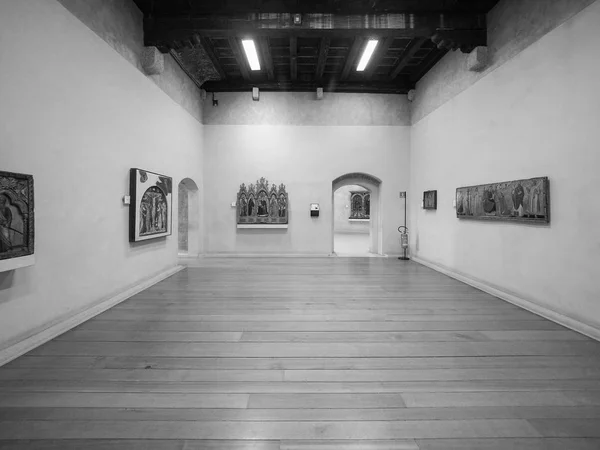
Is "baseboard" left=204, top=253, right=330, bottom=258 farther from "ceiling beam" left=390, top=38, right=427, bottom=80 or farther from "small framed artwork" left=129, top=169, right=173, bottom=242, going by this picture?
"ceiling beam" left=390, top=38, right=427, bottom=80

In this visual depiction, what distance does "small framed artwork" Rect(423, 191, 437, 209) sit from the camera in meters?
8.53

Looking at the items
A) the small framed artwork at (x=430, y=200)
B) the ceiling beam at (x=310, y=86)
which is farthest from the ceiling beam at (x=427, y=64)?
the small framed artwork at (x=430, y=200)

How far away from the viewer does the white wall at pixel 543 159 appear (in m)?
3.96

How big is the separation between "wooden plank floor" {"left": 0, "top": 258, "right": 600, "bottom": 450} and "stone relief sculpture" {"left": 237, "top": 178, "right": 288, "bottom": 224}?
5585mm

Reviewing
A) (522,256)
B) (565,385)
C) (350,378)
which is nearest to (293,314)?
(350,378)

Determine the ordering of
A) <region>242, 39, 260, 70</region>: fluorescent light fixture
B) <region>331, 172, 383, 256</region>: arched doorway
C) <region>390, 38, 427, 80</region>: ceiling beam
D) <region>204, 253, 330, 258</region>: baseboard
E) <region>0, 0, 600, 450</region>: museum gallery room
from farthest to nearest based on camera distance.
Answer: <region>331, 172, 383, 256</region>: arched doorway
<region>204, 253, 330, 258</region>: baseboard
<region>390, 38, 427, 80</region>: ceiling beam
<region>242, 39, 260, 70</region>: fluorescent light fixture
<region>0, 0, 600, 450</region>: museum gallery room

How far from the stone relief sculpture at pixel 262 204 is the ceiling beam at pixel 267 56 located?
340 centimetres

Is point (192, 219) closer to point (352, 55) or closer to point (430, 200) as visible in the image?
point (352, 55)

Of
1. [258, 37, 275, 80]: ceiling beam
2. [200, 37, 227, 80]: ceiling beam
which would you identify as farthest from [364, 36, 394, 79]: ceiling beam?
[200, 37, 227, 80]: ceiling beam

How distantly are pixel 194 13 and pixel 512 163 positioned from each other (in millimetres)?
7151

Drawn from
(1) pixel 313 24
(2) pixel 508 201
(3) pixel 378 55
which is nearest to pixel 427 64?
(3) pixel 378 55

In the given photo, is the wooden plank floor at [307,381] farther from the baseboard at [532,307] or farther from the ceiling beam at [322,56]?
the ceiling beam at [322,56]

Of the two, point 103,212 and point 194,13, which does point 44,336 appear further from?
point 194,13

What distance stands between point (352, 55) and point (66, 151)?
24.2 feet
